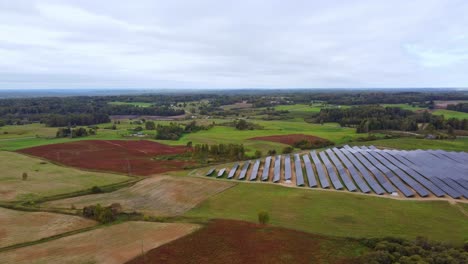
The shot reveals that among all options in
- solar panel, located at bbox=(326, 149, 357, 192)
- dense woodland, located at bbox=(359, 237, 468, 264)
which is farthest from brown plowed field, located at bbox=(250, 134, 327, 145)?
dense woodland, located at bbox=(359, 237, 468, 264)

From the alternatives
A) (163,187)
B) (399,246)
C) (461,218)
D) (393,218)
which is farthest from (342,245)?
(163,187)

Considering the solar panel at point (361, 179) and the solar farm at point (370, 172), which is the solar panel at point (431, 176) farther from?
the solar panel at point (361, 179)

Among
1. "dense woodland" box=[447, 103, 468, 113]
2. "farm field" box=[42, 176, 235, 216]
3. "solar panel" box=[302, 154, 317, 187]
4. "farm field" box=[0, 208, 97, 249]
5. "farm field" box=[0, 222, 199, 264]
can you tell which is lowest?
"farm field" box=[42, 176, 235, 216]

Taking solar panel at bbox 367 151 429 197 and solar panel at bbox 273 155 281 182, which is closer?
solar panel at bbox 367 151 429 197

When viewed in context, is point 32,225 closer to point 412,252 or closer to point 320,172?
point 412,252

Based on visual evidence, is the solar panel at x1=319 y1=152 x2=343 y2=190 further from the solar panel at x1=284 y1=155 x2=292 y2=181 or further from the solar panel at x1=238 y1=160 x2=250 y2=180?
the solar panel at x1=238 y1=160 x2=250 y2=180

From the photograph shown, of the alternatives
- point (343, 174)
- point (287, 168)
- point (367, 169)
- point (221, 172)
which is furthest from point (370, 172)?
point (221, 172)

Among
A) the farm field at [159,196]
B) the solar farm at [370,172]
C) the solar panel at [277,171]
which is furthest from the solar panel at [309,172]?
the farm field at [159,196]
